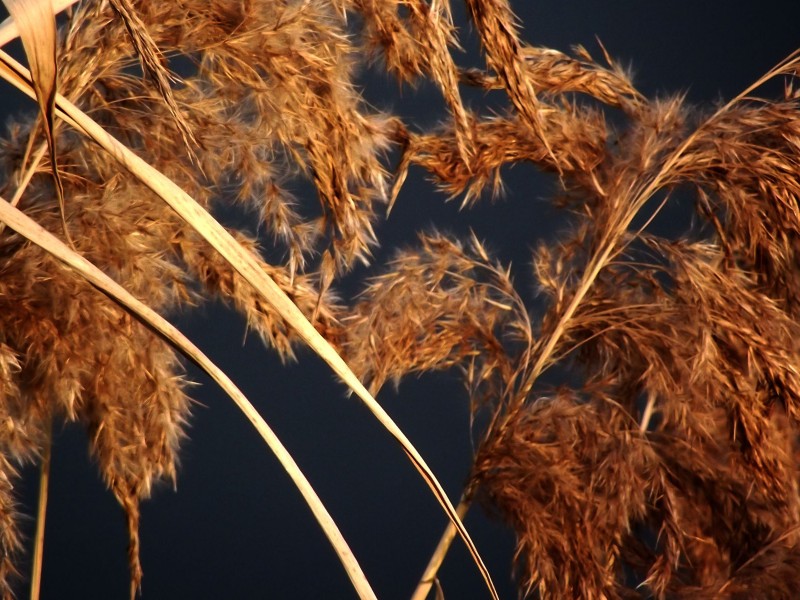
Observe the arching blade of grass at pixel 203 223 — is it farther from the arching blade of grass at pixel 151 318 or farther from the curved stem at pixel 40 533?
the curved stem at pixel 40 533

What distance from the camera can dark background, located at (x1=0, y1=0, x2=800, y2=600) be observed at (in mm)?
3062

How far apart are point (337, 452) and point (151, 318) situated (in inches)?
109

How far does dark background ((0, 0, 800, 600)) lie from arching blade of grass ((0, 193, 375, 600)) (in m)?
2.51

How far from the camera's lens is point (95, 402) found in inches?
40.8

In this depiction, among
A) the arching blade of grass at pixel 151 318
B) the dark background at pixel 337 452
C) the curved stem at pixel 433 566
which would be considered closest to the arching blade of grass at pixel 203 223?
the arching blade of grass at pixel 151 318

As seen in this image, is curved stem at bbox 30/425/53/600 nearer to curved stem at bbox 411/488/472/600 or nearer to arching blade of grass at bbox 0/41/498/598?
curved stem at bbox 411/488/472/600

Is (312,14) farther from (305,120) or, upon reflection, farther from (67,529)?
(67,529)

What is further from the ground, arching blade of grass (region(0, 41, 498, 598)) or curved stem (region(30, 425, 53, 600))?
arching blade of grass (region(0, 41, 498, 598))

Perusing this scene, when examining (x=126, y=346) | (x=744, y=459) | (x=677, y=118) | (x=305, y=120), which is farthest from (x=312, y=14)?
(x=744, y=459)

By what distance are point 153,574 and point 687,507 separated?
2.28m

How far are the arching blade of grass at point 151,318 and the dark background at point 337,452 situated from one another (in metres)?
2.51

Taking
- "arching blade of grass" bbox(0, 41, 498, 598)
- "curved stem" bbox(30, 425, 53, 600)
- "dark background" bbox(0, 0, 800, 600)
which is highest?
"arching blade of grass" bbox(0, 41, 498, 598)

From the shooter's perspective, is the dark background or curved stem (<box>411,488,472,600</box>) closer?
curved stem (<box>411,488,472,600</box>)

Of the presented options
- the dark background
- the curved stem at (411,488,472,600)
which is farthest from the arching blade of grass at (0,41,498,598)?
the dark background
